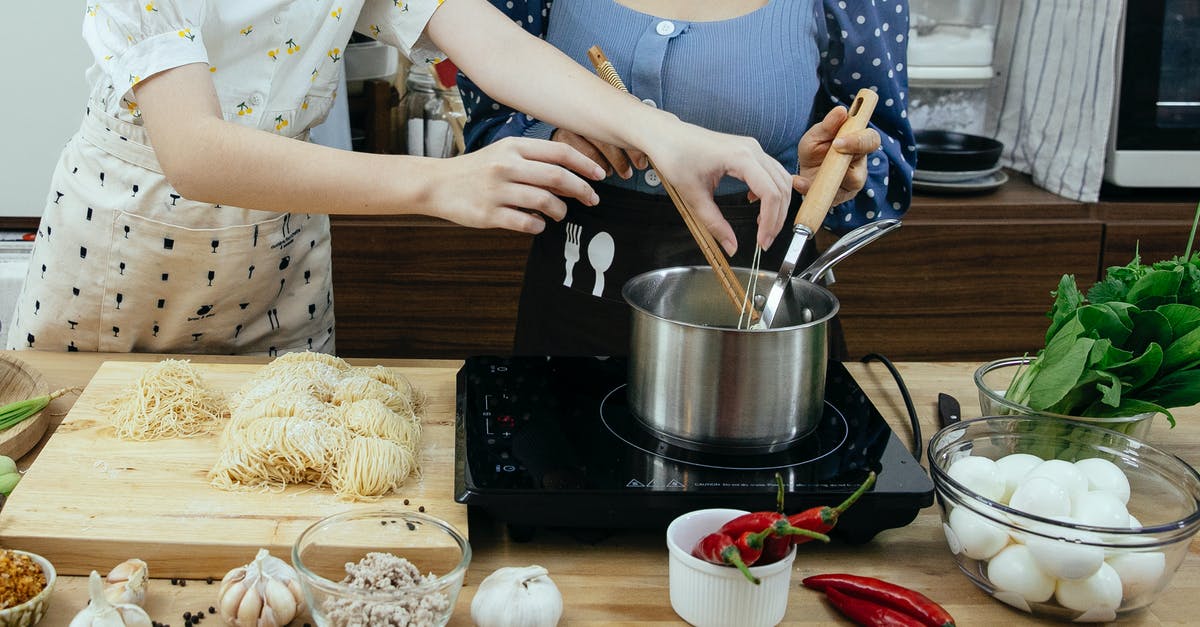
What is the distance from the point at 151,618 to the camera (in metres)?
0.90

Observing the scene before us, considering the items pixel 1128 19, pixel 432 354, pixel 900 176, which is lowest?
pixel 432 354

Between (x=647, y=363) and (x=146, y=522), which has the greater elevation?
(x=647, y=363)

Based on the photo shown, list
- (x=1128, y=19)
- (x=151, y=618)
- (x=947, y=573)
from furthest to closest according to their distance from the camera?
(x=1128, y=19) < (x=947, y=573) < (x=151, y=618)

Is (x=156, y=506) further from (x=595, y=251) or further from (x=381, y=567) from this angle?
(x=595, y=251)

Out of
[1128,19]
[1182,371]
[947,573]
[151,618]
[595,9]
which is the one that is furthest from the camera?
[1128,19]

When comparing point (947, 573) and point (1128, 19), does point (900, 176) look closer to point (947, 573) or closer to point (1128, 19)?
point (947, 573)

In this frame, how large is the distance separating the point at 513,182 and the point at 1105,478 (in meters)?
0.63

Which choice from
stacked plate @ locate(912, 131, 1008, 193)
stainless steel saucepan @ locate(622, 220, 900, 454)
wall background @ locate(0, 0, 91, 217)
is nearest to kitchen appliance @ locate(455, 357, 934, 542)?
stainless steel saucepan @ locate(622, 220, 900, 454)

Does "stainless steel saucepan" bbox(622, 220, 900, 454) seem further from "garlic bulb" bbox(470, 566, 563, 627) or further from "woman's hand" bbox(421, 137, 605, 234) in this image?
"garlic bulb" bbox(470, 566, 563, 627)

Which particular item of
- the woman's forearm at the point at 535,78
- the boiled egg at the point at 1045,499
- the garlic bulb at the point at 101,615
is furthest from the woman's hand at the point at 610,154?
the garlic bulb at the point at 101,615

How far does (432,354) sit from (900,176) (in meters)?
1.28

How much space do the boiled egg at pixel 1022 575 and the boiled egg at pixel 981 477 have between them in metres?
0.06

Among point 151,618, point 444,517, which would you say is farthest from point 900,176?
point 151,618

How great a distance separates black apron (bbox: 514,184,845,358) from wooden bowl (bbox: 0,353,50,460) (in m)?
0.70
